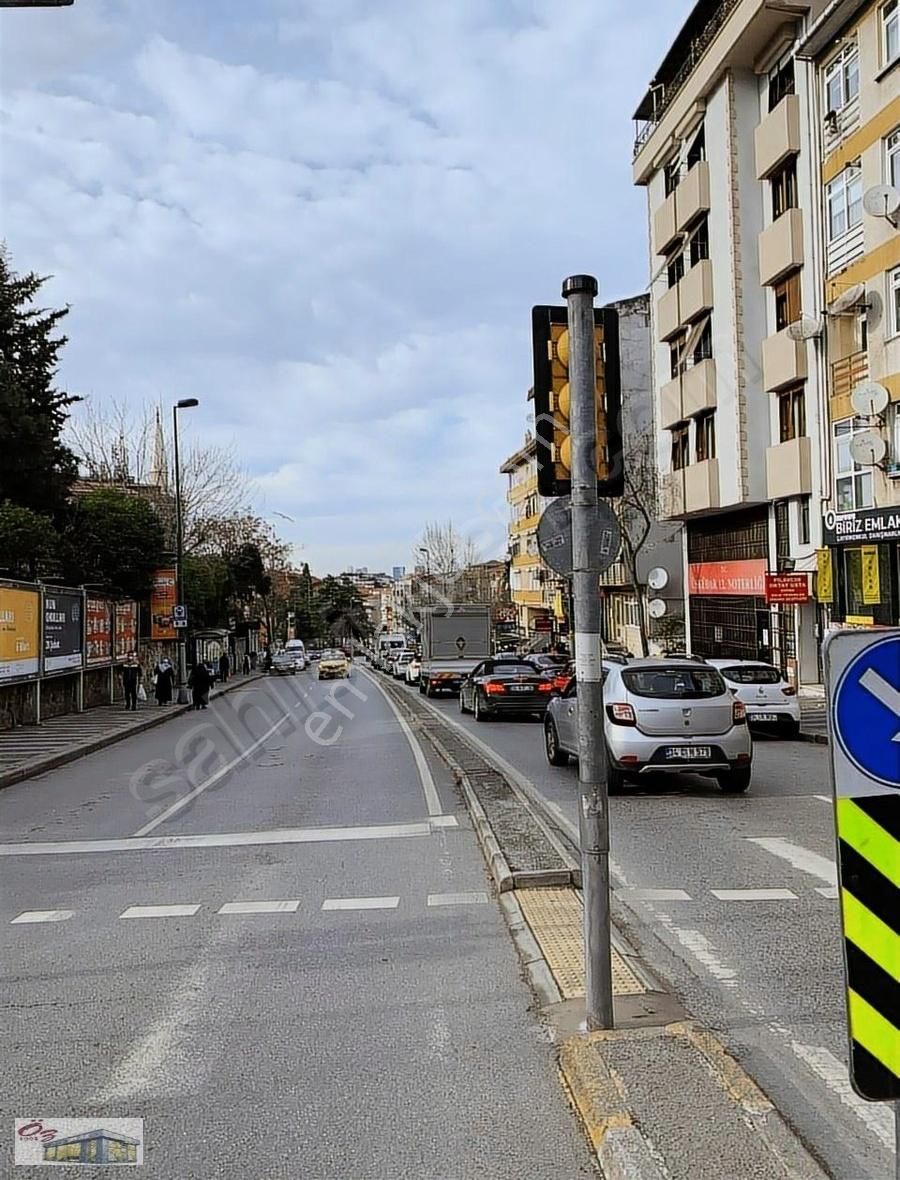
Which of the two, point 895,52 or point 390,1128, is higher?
point 895,52

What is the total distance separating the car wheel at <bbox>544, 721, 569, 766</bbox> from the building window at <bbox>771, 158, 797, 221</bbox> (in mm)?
19181

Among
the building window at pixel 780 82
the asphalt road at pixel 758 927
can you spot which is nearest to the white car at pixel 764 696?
the asphalt road at pixel 758 927

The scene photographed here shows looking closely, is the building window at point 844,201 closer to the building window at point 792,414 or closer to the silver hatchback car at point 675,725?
the building window at point 792,414

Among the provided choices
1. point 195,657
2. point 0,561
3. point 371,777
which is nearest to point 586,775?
point 371,777

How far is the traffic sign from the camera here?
327cm

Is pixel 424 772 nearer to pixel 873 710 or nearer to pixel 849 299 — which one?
pixel 873 710

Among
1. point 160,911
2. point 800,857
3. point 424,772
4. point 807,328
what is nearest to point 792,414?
point 807,328

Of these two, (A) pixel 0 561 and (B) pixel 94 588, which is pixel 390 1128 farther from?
(B) pixel 94 588

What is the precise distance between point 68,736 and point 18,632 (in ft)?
8.34

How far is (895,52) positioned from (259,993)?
24.8 meters

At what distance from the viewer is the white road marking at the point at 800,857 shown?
352 inches

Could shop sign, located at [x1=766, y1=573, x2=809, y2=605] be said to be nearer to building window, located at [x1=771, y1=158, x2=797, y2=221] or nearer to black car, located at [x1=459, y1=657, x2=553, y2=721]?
black car, located at [x1=459, y1=657, x2=553, y2=721]

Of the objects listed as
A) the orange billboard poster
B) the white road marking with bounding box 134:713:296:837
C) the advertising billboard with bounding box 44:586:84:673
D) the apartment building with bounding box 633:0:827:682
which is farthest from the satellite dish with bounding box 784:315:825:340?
the orange billboard poster

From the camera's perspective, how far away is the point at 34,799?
15.5 m
